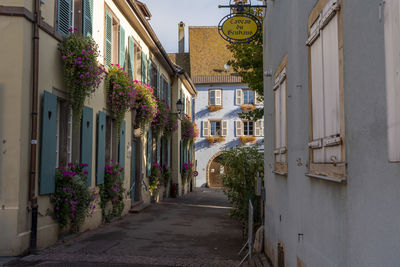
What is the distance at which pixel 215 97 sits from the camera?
35.7 metres

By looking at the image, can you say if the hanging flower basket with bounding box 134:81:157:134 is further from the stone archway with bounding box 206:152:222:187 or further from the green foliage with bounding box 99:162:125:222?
the stone archway with bounding box 206:152:222:187

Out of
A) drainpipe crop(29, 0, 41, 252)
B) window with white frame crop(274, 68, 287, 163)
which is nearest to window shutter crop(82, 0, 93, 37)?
drainpipe crop(29, 0, 41, 252)

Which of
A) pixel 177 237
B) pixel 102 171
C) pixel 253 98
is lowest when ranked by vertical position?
pixel 177 237

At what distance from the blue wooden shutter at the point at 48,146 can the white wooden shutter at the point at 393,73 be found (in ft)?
20.7

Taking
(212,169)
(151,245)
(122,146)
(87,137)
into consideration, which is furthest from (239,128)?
(151,245)

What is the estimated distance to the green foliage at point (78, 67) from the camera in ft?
27.5

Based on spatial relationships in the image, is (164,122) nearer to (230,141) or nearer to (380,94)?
(380,94)

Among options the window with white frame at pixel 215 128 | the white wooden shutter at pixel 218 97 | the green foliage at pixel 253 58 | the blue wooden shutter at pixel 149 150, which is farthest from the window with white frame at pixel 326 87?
the white wooden shutter at pixel 218 97

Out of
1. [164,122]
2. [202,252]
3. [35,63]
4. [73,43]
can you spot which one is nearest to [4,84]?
[35,63]

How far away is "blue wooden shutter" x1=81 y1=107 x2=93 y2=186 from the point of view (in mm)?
9445

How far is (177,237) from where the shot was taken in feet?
31.1

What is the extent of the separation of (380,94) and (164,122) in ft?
49.5

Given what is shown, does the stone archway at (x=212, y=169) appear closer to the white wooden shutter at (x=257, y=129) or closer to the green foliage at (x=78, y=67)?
the white wooden shutter at (x=257, y=129)

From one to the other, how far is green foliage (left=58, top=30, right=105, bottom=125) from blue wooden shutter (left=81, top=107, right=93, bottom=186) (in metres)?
0.65
